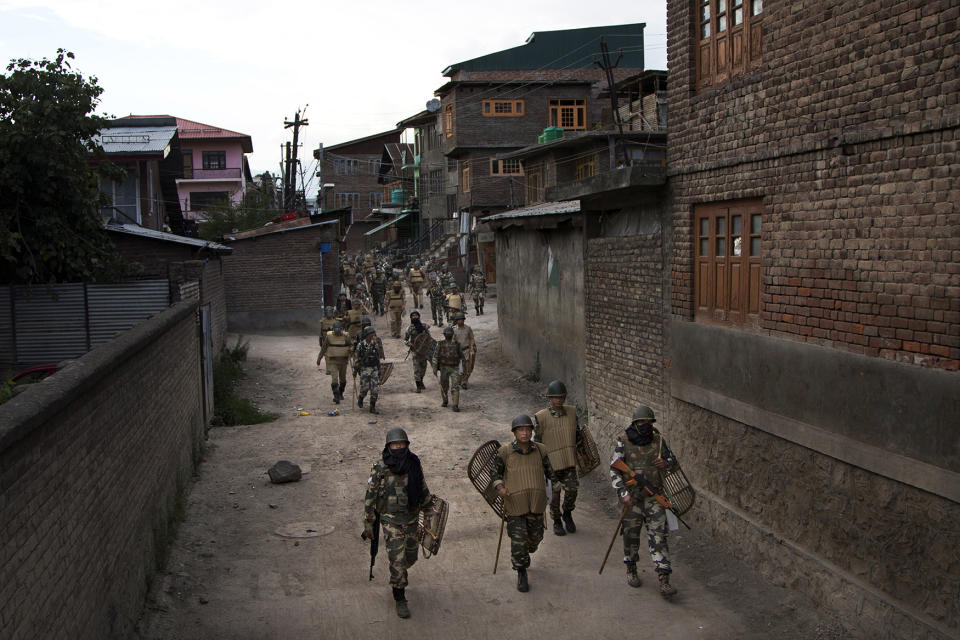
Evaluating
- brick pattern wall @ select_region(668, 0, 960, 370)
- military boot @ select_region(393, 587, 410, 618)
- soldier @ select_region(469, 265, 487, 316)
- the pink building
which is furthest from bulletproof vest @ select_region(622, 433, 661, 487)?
the pink building

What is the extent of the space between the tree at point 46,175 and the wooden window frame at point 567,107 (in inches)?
1177

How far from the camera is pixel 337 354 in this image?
53.5ft

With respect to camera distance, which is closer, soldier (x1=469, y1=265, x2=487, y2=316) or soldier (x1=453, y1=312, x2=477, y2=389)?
soldier (x1=453, y1=312, x2=477, y2=389)

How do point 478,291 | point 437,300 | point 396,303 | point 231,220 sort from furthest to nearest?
1. point 231,220
2. point 478,291
3. point 437,300
4. point 396,303

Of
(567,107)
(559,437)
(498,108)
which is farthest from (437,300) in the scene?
(559,437)

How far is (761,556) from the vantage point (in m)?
8.12

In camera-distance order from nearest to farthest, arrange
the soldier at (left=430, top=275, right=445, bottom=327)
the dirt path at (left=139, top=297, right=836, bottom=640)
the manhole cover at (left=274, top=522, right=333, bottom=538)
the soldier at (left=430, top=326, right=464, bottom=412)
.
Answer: the dirt path at (left=139, top=297, right=836, bottom=640) < the manhole cover at (left=274, top=522, right=333, bottom=538) < the soldier at (left=430, top=326, right=464, bottom=412) < the soldier at (left=430, top=275, right=445, bottom=327)

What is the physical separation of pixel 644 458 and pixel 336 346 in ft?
30.9

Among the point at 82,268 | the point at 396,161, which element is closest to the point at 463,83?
the point at 396,161

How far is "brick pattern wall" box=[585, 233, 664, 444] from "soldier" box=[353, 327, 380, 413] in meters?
4.71

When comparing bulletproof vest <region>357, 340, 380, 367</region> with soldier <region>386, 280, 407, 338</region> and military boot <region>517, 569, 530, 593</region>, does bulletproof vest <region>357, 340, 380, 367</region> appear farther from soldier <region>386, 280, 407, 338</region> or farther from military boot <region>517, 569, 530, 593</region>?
soldier <region>386, 280, 407, 338</region>

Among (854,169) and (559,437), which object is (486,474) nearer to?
(559,437)

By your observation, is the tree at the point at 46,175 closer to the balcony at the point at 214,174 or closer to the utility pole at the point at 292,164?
the utility pole at the point at 292,164

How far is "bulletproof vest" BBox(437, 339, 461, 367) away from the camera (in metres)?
16.0
